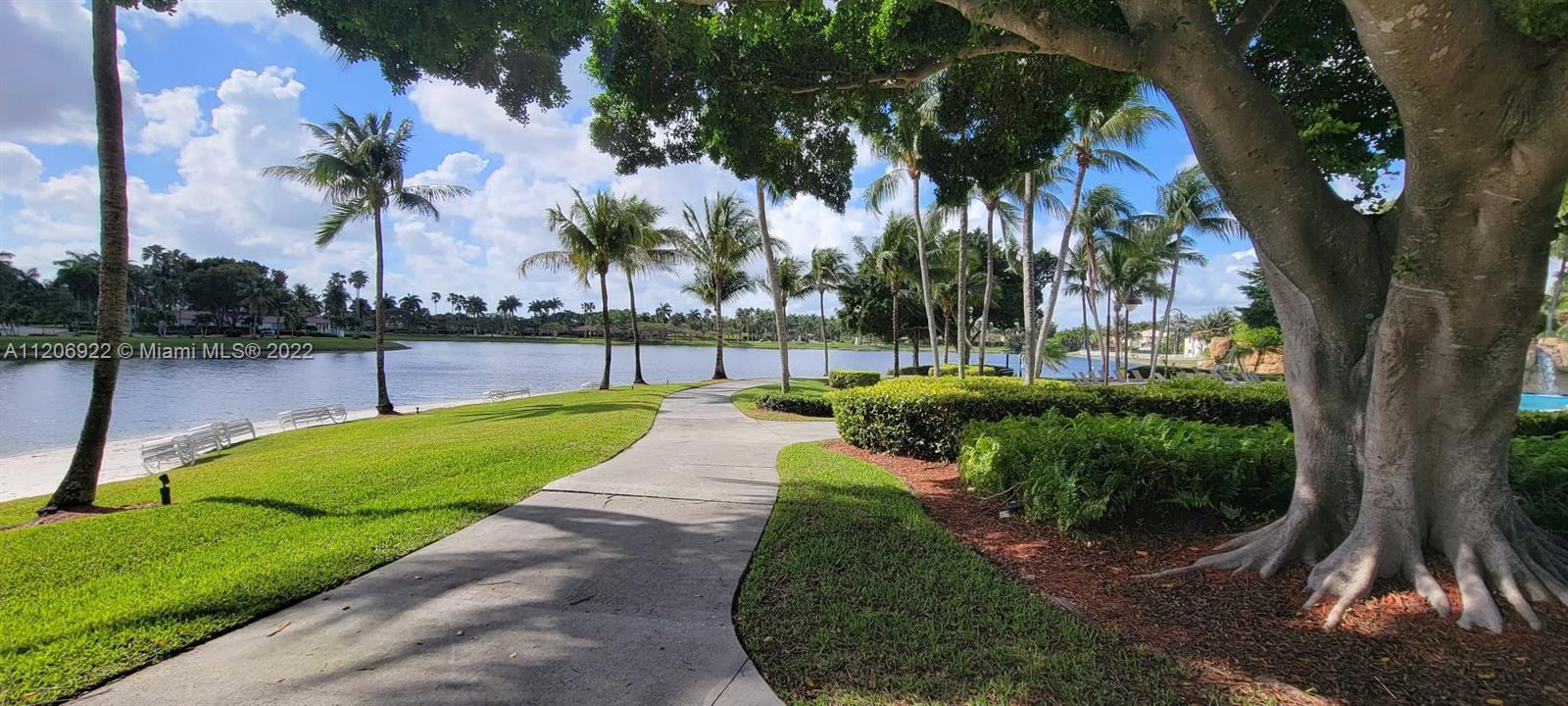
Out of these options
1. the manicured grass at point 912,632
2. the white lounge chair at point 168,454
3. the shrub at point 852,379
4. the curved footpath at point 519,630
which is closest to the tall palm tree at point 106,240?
the white lounge chair at point 168,454

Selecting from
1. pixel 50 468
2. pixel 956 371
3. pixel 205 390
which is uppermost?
pixel 956 371

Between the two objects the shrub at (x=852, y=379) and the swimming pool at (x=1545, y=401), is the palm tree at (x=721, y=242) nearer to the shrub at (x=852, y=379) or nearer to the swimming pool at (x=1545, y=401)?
the shrub at (x=852, y=379)

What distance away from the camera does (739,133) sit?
7.64 meters

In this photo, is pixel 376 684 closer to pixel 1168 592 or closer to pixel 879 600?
pixel 879 600

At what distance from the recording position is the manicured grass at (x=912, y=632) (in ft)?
8.98

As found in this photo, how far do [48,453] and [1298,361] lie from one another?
69.5 feet

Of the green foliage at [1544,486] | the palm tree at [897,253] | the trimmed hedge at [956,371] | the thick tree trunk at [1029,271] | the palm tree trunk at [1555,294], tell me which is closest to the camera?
the green foliage at [1544,486]

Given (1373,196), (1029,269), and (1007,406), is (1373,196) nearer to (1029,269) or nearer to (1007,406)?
(1007,406)

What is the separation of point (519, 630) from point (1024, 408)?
6.92 m

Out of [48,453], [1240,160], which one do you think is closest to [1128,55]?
[1240,160]

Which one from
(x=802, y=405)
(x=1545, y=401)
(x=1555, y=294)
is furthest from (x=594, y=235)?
(x=1555, y=294)

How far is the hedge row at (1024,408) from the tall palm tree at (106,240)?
31.5 ft

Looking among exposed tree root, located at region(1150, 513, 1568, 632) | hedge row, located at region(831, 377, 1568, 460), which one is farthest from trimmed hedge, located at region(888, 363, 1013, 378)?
exposed tree root, located at region(1150, 513, 1568, 632)

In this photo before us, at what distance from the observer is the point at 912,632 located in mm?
3252
